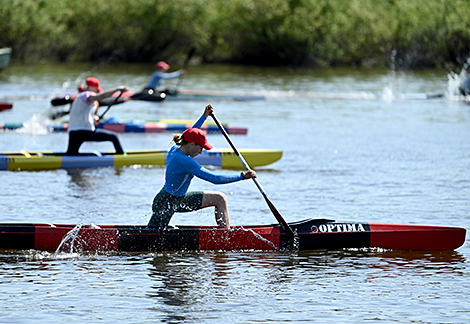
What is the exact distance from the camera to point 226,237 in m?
9.98

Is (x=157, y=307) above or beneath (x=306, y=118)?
beneath

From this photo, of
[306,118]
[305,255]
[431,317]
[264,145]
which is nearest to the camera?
[431,317]

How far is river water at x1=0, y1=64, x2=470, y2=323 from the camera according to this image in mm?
8086

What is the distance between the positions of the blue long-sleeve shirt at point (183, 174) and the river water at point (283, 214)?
83cm

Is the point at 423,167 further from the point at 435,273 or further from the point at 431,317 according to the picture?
the point at 431,317

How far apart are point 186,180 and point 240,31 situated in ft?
145

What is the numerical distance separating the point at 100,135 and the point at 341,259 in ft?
22.2

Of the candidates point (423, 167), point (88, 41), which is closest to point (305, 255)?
point (423, 167)

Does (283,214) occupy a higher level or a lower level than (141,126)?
lower

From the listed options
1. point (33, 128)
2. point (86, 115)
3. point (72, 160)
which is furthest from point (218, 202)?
point (33, 128)

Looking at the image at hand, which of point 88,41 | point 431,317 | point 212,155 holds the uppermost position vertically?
point 88,41

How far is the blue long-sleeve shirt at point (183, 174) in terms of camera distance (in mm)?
9461

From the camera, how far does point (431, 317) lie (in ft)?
25.8

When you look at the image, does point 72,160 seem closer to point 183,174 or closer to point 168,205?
point 168,205
